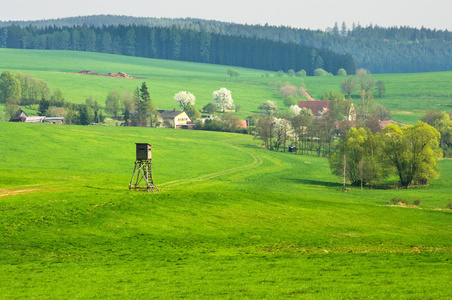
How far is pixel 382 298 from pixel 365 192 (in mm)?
56118

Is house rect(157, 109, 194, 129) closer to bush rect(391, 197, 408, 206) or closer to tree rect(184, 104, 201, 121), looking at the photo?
tree rect(184, 104, 201, 121)

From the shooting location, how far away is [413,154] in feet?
285

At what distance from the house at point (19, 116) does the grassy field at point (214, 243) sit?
79.4 meters

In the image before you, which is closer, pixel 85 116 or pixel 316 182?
pixel 316 182

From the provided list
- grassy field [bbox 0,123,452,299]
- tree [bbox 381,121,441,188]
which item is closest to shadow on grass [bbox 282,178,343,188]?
grassy field [bbox 0,123,452,299]

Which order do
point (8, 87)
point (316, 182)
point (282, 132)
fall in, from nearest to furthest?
point (316, 182) → point (282, 132) → point (8, 87)

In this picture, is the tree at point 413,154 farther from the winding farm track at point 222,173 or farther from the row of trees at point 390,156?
the winding farm track at point 222,173

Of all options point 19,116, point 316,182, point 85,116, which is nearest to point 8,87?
point 19,116

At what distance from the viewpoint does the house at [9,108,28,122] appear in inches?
5876

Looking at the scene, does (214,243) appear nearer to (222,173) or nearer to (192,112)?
(222,173)

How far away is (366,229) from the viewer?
46.9 m

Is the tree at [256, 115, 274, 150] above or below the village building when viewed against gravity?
below

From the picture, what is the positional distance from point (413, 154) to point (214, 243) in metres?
56.7

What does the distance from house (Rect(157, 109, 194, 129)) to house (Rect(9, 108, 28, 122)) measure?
3912 centimetres
